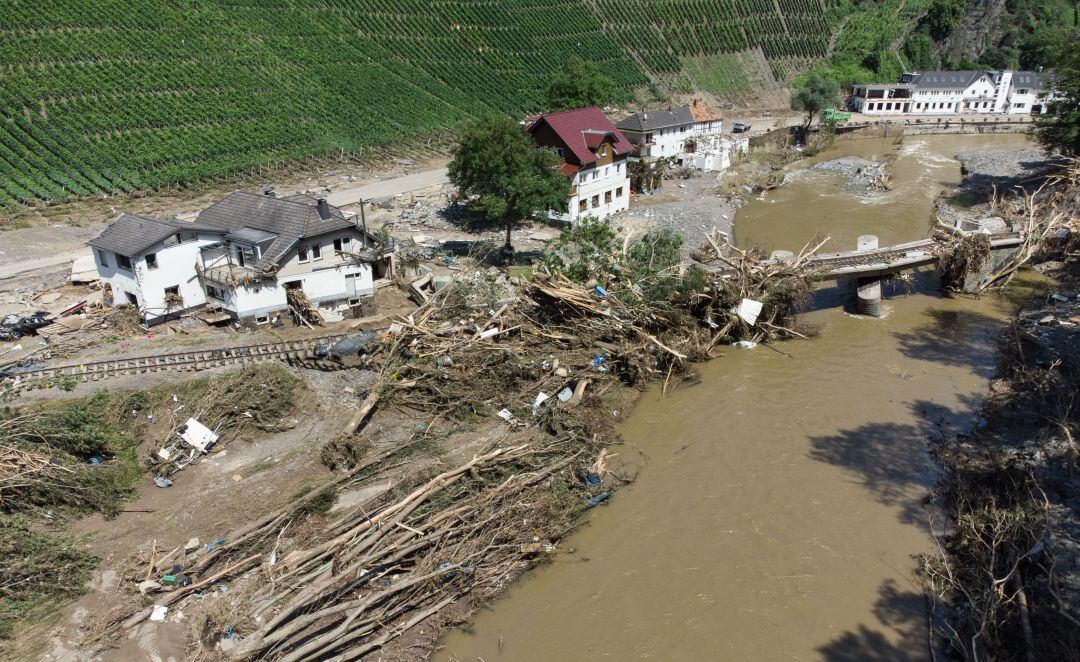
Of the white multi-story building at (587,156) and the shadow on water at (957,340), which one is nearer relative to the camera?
the shadow on water at (957,340)

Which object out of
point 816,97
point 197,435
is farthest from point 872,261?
point 816,97

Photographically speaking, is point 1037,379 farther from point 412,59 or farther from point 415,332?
point 412,59

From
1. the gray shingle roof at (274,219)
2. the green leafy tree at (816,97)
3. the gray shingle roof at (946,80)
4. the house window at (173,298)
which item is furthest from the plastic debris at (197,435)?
the gray shingle roof at (946,80)

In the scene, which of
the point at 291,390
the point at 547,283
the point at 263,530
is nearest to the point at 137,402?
the point at 291,390

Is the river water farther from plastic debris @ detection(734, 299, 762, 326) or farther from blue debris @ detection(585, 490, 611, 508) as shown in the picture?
plastic debris @ detection(734, 299, 762, 326)

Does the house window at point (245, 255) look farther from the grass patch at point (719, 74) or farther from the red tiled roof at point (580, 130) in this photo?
the grass patch at point (719, 74)
